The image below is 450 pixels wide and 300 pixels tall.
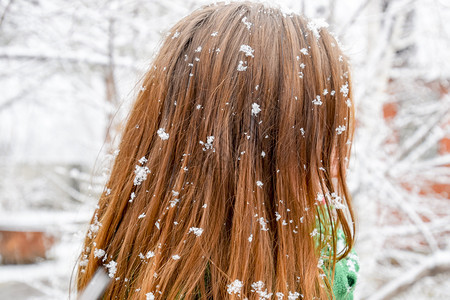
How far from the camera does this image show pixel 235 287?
2.73ft

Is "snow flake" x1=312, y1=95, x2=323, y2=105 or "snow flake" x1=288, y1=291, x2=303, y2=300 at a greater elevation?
"snow flake" x1=312, y1=95, x2=323, y2=105

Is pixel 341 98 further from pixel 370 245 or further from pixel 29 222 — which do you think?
pixel 370 245

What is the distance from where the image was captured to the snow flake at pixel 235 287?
0.83 metres

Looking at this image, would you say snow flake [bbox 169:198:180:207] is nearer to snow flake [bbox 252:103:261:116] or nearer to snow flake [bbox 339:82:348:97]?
snow flake [bbox 252:103:261:116]

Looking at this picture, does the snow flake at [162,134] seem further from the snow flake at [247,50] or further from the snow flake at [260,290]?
the snow flake at [260,290]

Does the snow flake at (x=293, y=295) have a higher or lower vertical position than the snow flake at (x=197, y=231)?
lower

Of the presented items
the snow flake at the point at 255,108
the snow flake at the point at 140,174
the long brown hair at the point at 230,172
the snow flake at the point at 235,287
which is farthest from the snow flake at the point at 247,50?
the snow flake at the point at 235,287

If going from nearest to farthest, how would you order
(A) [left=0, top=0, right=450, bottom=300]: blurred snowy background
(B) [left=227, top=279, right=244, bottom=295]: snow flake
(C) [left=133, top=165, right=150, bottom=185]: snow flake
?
(B) [left=227, top=279, right=244, bottom=295]: snow flake → (C) [left=133, top=165, right=150, bottom=185]: snow flake → (A) [left=0, top=0, right=450, bottom=300]: blurred snowy background

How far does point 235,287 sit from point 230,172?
26cm

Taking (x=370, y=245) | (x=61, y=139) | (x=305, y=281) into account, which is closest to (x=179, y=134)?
(x=305, y=281)

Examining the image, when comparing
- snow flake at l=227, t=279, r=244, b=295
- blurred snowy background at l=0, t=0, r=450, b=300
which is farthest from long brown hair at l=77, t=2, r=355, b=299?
blurred snowy background at l=0, t=0, r=450, b=300

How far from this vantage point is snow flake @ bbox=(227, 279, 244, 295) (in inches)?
32.8

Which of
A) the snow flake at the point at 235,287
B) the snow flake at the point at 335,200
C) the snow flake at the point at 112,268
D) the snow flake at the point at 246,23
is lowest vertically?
the snow flake at the point at 112,268

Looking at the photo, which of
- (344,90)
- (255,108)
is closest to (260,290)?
(255,108)
